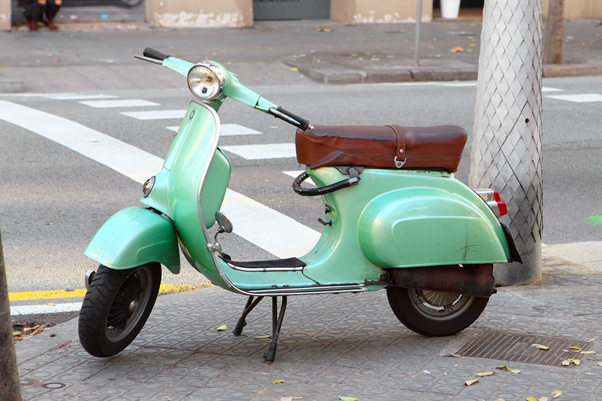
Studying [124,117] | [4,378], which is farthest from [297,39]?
[4,378]

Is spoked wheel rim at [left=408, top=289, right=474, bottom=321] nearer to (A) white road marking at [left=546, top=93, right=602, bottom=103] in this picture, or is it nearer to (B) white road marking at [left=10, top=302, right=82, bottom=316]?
(B) white road marking at [left=10, top=302, right=82, bottom=316]

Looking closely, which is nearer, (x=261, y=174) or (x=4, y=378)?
(x=4, y=378)

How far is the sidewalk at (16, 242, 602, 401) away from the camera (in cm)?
362

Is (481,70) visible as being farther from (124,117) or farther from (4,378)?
(124,117)

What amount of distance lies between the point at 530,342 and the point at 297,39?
15664 mm

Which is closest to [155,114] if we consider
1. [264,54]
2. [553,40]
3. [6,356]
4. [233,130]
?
[233,130]

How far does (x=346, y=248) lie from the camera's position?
4.12m

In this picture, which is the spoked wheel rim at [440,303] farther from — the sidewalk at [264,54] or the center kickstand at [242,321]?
the sidewalk at [264,54]

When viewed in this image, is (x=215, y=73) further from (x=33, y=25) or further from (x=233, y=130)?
(x=33, y=25)

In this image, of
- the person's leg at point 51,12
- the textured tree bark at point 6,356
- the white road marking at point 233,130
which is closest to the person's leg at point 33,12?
the person's leg at point 51,12

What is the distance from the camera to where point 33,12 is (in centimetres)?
1803

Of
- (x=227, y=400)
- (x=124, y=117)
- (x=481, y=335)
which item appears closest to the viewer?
(x=227, y=400)

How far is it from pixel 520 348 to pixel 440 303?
18.5 inches

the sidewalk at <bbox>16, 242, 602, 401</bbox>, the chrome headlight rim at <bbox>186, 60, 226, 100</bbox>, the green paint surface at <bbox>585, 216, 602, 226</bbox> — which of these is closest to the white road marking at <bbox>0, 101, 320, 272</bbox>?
the sidewalk at <bbox>16, 242, 602, 401</bbox>
